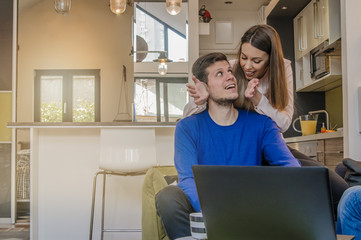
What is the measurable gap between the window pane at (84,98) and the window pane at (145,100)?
3.16 meters

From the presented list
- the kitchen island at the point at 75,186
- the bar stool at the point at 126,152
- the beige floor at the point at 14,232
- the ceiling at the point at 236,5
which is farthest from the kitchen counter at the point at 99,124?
the ceiling at the point at 236,5

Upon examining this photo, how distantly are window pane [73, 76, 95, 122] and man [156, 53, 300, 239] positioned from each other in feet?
23.6

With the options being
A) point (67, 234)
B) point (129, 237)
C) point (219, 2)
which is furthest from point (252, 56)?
point (219, 2)

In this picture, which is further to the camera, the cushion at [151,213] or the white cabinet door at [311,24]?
the white cabinet door at [311,24]

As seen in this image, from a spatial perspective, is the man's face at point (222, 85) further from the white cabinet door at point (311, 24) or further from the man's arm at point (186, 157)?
the white cabinet door at point (311, 24)

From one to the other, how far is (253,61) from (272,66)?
3.3 inches

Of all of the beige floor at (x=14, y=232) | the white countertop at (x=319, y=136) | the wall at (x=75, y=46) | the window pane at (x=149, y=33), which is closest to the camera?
the white countertop at (x=319, y=136)

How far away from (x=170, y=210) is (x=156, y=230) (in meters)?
0.20

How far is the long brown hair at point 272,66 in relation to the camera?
1.72 m

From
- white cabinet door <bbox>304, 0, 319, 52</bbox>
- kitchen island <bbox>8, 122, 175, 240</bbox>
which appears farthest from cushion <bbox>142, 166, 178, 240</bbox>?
white cabinet door <bbox>304, 0, 319, 52</bbox>

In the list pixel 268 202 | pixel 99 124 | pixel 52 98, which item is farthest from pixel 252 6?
pixel 268 202

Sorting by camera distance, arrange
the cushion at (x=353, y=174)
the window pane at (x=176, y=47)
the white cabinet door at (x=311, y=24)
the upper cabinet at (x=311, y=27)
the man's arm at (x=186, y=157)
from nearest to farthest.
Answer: the man's arm at (x=186, y=157) < the cushion at (x=353, y=174) < the upper cabinet at (x=311, y=27) < the white cabinet door at (x=311, y=24) < the window pane at (x=176, y=47)

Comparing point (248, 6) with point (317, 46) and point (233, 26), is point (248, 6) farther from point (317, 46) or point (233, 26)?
point (317, 46)

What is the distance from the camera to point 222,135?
1675mm
